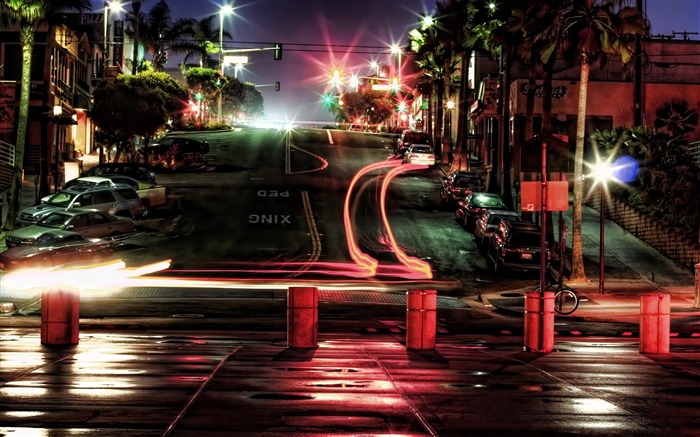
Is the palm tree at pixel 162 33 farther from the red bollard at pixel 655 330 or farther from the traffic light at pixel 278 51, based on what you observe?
the red bollard at pixel 655 330

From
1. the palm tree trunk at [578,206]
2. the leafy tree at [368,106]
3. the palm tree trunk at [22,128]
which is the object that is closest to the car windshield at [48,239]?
the palm tree trunk at [22,128]

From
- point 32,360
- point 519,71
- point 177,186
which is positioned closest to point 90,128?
point 177,186

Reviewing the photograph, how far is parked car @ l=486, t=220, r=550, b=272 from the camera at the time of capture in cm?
3136

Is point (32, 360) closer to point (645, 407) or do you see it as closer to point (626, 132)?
point (645, 407)

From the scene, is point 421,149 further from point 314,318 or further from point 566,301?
point 314,318

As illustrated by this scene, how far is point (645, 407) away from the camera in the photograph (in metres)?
9.92

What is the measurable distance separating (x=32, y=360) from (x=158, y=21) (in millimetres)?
88588

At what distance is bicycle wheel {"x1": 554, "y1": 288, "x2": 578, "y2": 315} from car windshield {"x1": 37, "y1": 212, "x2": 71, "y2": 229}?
1696 centimetres

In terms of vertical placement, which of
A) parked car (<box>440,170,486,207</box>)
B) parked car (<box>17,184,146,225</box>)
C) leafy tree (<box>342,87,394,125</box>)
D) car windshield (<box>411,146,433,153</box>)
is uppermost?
leafy tree (<box>342,87,394,125</box>)

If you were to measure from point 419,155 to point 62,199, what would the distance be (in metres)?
32.1

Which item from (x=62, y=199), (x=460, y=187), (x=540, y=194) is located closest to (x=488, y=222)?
(x=460, y=187)

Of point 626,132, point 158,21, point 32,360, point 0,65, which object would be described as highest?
point 158,21

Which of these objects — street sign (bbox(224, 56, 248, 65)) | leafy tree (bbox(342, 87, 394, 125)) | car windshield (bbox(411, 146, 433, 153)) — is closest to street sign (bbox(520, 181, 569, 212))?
car windshield (bbox(411, 146, 433, 153))

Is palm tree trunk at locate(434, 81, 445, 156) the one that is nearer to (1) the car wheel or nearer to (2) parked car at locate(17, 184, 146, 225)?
(2) parked car at locate(17, 184, 146, 225)
